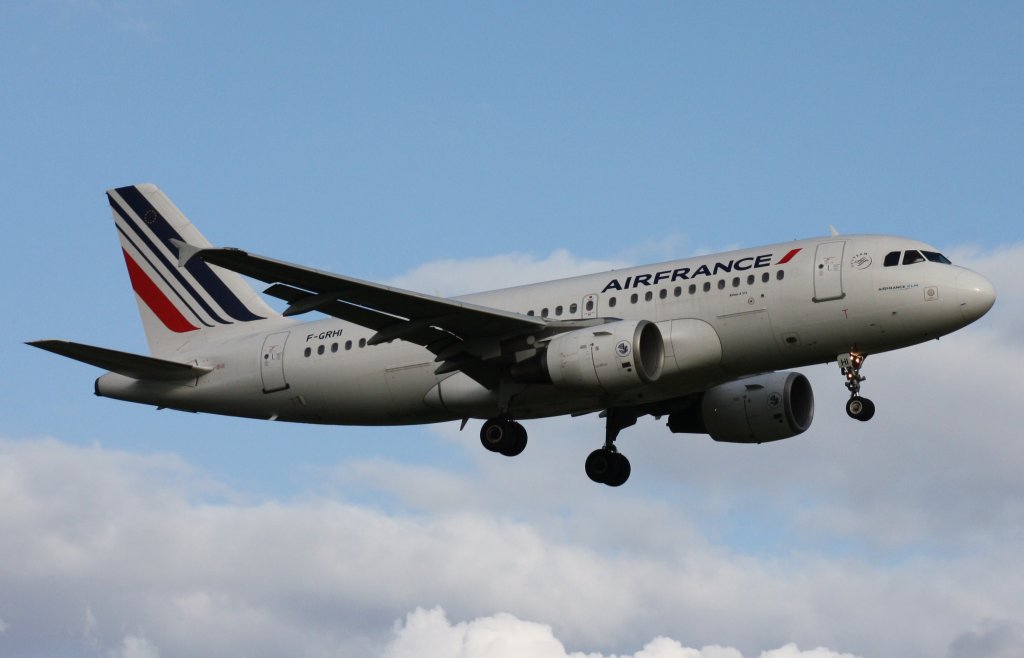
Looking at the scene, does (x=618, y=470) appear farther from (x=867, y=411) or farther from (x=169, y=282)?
(x=169, y=282)

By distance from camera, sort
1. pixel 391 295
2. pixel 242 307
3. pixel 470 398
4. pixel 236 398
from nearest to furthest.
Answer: pixel 391 295 → pixel 470 398 → pixel 236 398 → pixel 242 307

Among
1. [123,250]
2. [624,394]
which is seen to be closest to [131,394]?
[123,250]

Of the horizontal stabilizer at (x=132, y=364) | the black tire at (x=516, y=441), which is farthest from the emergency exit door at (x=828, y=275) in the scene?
the horizontal stabilizer at (x=132, y=364)

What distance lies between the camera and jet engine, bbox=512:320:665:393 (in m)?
34.6

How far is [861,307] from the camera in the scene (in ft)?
113

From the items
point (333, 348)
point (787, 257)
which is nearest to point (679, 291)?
point (787, 257)

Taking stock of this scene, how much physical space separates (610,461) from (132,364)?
12616mm

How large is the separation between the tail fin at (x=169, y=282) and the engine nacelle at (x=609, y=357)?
429 inches

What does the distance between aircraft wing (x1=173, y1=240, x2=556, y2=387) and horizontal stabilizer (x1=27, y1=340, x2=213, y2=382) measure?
21.5 ft

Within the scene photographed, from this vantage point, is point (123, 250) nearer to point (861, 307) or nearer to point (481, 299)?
point (481, 299)

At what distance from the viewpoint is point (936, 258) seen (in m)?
34.9

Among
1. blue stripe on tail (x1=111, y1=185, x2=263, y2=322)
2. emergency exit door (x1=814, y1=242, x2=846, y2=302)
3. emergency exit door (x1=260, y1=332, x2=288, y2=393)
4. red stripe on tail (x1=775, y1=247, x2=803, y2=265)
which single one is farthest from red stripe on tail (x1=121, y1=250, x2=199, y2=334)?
emergency exit door (x1=814, y1=242, x2=846, y2=302)

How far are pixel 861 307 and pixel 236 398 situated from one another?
16.2 meters

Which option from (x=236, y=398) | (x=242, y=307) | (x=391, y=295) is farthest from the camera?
(x=242, y=307)
